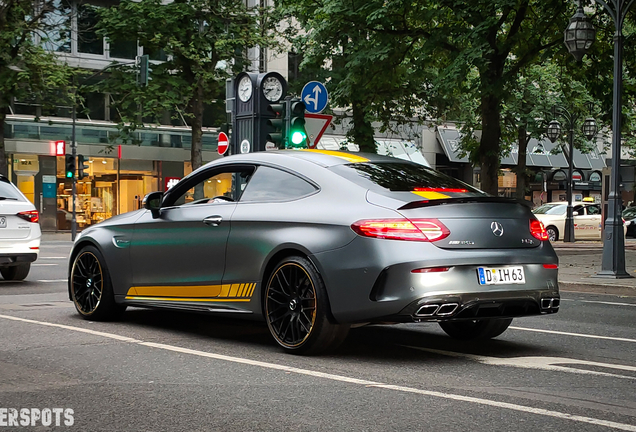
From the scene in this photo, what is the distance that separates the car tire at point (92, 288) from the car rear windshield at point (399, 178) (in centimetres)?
279

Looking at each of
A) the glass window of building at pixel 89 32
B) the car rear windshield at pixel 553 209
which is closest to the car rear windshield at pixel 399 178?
the car rear windshield at pixel 553 209

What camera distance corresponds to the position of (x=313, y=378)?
5.91 m

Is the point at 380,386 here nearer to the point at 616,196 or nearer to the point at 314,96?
the point at 616,196

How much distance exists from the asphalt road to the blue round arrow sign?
8221 millimetres

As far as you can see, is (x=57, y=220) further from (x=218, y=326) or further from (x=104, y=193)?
(x=218, y=326)

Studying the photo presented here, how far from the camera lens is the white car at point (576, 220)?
1368 inches

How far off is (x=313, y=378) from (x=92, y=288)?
3.73 m

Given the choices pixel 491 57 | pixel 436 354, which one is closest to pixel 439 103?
pixel 491 57

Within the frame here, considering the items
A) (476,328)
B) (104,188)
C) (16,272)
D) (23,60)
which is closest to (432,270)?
(476,328)

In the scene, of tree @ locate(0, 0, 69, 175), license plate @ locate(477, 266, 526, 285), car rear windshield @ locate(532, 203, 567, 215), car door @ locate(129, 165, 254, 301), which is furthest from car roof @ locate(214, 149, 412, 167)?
car rear windshield @ locate(532, 203, 567, 215)

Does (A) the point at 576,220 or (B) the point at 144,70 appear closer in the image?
(B) the point at 144,70

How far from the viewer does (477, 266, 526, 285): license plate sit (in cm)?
652

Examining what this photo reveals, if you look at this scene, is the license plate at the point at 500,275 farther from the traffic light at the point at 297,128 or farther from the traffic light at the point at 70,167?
the traffic light at the point at 70,167

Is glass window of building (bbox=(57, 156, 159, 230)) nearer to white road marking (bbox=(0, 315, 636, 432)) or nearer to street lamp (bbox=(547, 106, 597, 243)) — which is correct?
street lamp (bbox=(547, 106, 597, 243))
